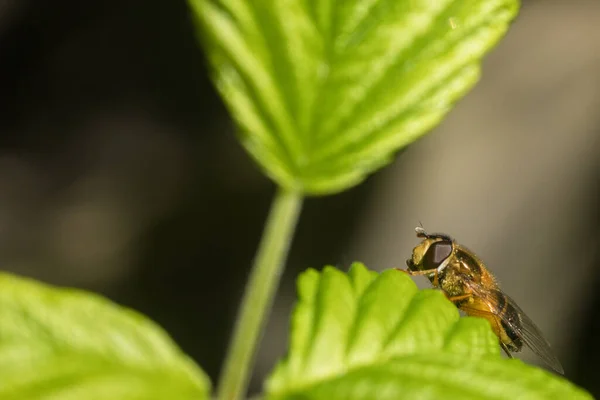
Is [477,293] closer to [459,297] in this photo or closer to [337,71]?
[459,297]

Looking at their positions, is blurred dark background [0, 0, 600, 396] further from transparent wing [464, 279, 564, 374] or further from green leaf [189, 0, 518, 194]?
green leaf [189, 0, 518, 194]

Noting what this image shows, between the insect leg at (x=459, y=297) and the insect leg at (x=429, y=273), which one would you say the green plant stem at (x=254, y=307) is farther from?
the insect leg at (x=459, y=297)

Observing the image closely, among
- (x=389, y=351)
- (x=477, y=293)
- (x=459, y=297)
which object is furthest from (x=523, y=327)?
(x=389, y=351)

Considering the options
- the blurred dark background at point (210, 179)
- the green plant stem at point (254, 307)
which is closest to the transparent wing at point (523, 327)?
the green plant stem at point (254, 307)

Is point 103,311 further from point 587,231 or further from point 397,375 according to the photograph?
point 587,231

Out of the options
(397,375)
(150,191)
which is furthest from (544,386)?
(150,191)

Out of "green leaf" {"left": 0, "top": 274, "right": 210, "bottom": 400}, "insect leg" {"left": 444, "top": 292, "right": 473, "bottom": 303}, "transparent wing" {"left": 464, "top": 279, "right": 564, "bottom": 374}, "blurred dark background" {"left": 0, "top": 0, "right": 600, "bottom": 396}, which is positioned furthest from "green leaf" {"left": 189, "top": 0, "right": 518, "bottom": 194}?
"blurred dark background" {"left": 0, "top": 0, "right": 600, "bottom": 396}

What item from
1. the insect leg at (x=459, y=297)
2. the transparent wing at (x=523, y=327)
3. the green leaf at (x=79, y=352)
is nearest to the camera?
the green leaf at (x=79, y=352)
